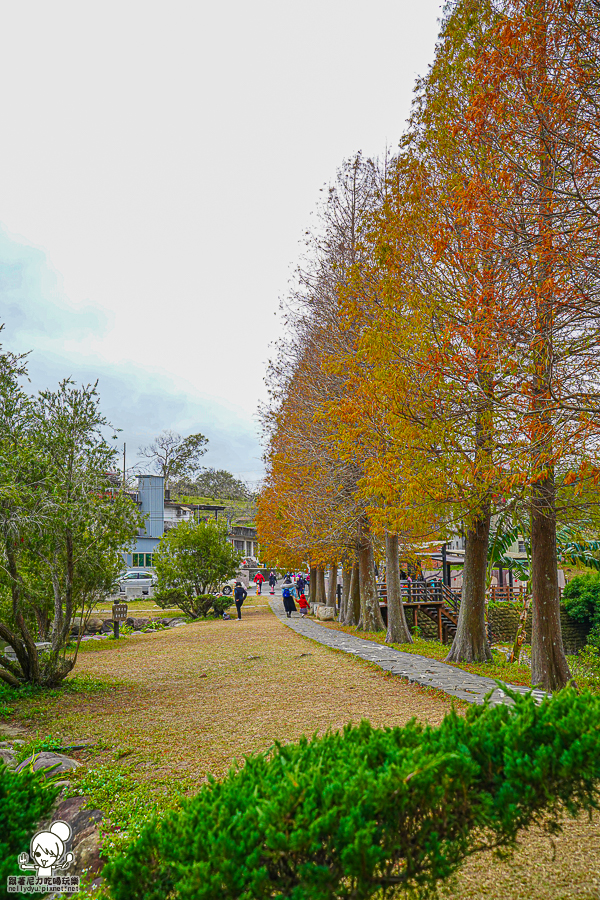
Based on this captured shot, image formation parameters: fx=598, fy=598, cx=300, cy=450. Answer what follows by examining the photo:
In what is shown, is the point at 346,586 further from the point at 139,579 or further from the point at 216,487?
the point at 216,487

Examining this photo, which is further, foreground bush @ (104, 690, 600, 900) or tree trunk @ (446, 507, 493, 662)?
tree trunk @ (446, 507, 493, 662)

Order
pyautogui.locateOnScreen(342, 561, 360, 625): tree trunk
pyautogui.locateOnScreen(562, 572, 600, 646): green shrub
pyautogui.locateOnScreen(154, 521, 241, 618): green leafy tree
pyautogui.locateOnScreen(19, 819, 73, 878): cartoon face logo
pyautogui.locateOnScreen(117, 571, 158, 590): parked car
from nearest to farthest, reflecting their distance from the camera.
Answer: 1. pyautogui.locateOnScreen(19, 819, 73, 878): cartoon face logo
2. pyautogui.locateOnScreen(562, 572, 600, 646): green shrub
3. pyautogui.locateOnScreen(342, 561, 360, 625): tree trunk
4. pyautogui.locateOnScreen(154, 521, 241, 618): green leafy tree
5. pyautogui.locateOnScreen(117, 571, 158, 590): parked car

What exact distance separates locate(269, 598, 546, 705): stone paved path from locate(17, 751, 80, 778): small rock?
3.93 meters

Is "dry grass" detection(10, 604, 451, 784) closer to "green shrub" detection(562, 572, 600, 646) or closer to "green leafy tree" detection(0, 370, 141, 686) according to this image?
"green leafy tree" detection(0, 370, 141, 686)

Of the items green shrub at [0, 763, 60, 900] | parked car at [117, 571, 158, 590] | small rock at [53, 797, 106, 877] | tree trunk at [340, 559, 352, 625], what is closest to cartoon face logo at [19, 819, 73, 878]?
green shrub at [0, 763, 60, 900]

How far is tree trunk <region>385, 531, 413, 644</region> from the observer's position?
14.9 meters

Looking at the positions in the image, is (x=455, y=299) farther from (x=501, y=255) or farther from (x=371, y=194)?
(x=371, y=194)

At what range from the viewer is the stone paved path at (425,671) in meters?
7.92

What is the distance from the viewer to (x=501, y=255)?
6.60 meters

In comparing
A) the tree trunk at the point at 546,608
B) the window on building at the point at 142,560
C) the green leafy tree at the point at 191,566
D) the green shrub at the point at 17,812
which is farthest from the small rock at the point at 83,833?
the window on building at the point at 142,560

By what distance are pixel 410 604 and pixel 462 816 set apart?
65.3ft

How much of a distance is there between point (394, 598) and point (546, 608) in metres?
7.01

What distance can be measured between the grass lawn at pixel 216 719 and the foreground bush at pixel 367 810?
3.48 feet
